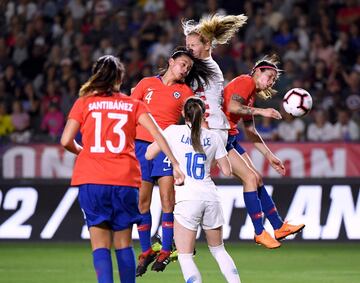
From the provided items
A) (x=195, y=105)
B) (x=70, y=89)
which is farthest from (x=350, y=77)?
(x=195, y=105)

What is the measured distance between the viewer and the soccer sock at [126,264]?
27.5ft

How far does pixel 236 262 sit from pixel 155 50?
338 inches

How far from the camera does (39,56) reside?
21.0 metres

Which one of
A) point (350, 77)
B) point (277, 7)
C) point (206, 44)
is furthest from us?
point (277, 7)

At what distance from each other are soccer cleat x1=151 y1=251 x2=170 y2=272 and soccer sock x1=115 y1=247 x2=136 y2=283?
199cm

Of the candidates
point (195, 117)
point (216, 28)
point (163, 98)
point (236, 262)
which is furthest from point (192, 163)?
point (236, 262)

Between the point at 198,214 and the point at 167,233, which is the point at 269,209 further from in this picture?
the point at 198,214

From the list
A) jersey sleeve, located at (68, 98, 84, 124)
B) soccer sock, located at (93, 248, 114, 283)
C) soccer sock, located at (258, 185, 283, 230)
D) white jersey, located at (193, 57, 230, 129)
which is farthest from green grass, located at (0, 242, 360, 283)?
jersey sleeve, located at (68, 98, 84, 124)

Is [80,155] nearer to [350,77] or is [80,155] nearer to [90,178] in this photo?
[90,178]

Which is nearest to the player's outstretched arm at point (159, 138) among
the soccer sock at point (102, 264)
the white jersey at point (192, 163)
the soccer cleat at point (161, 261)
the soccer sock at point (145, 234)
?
the white jersey at point (192, 163)

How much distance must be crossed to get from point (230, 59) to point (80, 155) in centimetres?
1132

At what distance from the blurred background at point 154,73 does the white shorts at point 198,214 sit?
221 inches

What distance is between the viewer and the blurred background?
1484 cm

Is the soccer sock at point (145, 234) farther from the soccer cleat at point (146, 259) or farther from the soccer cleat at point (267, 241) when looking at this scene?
the soccer cleat at point (267, 241)
